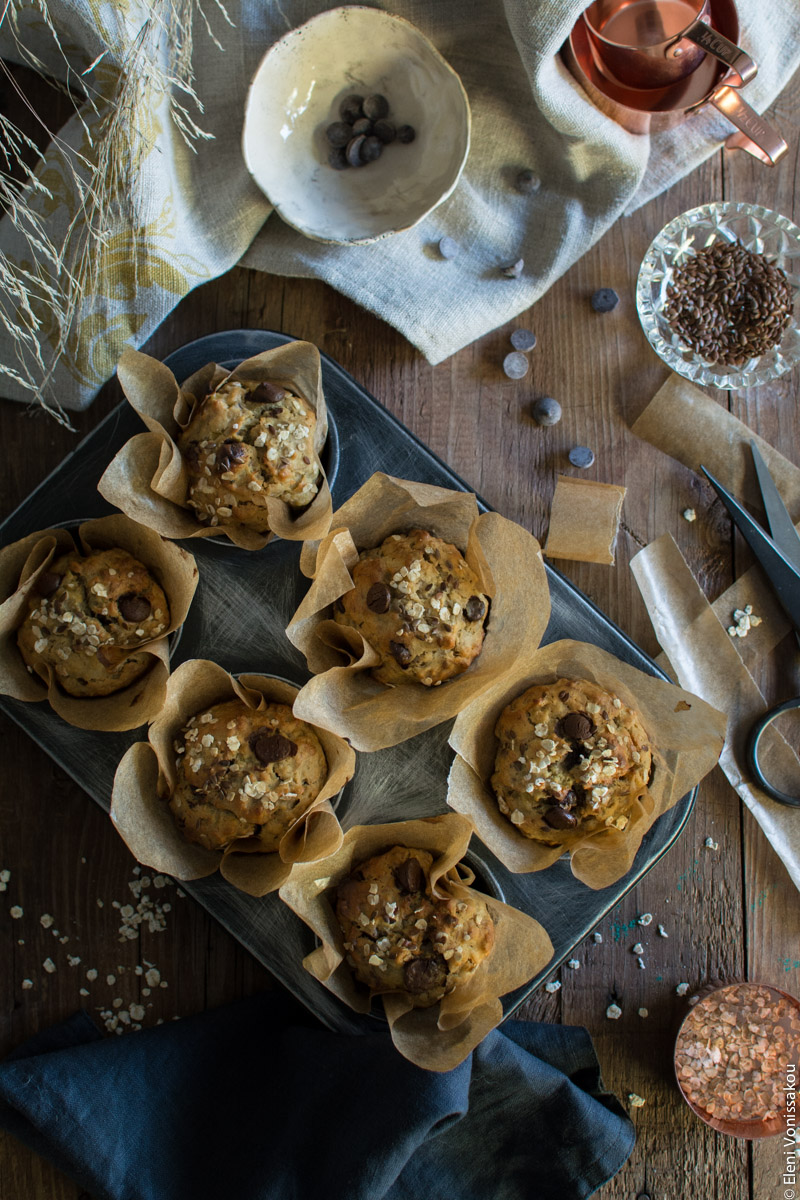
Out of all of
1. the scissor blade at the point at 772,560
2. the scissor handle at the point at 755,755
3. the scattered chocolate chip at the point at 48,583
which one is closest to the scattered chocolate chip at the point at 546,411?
the scissor blade at the point at 772,560

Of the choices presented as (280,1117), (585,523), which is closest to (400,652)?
(585,523)

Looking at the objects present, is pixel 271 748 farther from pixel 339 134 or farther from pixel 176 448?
pixel 339 134

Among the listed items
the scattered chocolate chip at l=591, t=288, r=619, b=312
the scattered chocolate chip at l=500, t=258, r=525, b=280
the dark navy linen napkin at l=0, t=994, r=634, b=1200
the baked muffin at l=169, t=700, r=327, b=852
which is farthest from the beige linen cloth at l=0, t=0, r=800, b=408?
the dark navy linen napkin at l=0, t=994, r=634, b=1200

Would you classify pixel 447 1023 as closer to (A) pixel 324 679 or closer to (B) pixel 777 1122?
(A) pixel 324 679

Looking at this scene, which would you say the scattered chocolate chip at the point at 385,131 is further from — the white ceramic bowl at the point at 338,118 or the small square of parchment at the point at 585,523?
the small square of parchment at the point at 585,523

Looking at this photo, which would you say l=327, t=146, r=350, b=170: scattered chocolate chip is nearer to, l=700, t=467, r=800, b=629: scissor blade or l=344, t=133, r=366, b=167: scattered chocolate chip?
l=344, t=133, r=366, b=167: scattered chocolate chip
